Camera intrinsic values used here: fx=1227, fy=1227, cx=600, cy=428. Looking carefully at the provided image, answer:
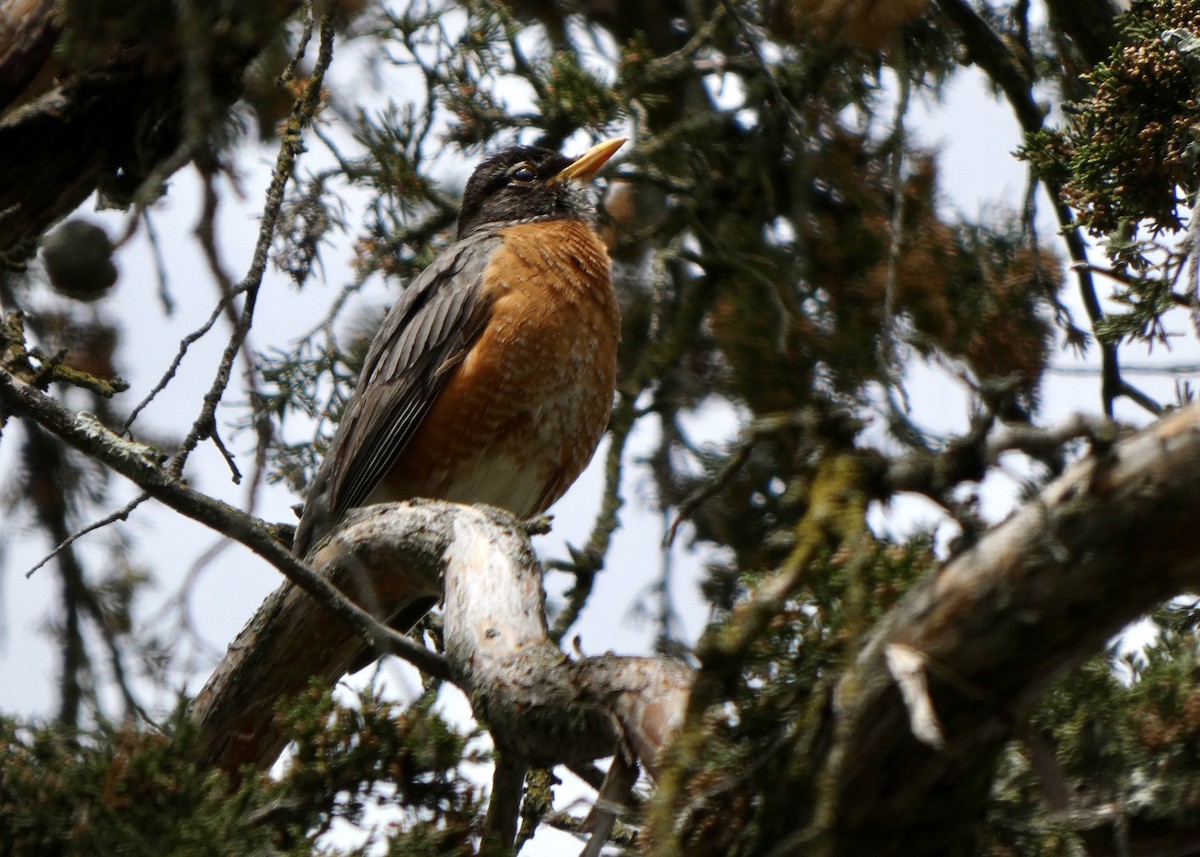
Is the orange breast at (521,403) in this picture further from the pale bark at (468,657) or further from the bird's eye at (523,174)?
the bird's eye at (523,174)

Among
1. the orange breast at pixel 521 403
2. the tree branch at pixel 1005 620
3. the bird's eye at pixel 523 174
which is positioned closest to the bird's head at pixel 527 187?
the bird's eye at pixel 523 174

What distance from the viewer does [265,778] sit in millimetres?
2441

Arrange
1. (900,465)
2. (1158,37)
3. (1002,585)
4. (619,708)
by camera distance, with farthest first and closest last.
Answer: (1158,37), (619,708), (900,465), (1002,585)

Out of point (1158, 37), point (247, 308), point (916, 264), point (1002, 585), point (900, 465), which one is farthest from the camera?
point (916, 264)

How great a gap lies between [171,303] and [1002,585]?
3710 mm

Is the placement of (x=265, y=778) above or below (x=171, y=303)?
below

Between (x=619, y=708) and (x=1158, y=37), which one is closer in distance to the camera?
(x=619, y=708)

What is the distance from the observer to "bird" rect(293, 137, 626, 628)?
13.9 feet

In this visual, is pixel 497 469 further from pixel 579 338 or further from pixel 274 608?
pixel 274 608

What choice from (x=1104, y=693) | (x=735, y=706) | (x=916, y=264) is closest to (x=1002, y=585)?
(x=735, y=706)

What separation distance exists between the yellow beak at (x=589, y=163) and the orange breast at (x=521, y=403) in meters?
0.94

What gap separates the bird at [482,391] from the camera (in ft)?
13.9

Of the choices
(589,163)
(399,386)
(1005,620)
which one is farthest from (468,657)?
(589,163)

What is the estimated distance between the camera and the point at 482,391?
4.24 m
